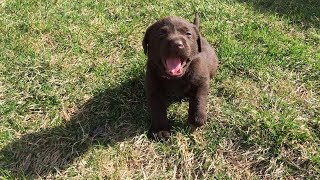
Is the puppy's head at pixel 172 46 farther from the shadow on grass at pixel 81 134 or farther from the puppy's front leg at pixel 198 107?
the shadow on grass at pixel 81 134

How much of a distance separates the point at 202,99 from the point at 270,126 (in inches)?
27.3

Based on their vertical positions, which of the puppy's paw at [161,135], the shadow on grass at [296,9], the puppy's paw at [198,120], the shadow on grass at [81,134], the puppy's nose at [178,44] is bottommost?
the shadow on grass at [81,134]

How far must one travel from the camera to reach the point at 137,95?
4.85m

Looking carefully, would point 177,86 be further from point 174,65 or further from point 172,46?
Result: point 172,46

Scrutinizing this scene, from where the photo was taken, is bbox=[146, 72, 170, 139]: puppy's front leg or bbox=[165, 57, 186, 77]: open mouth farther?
bbox=[146, 72, 170, 139]: puppy's front leg

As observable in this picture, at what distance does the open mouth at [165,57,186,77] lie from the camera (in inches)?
153

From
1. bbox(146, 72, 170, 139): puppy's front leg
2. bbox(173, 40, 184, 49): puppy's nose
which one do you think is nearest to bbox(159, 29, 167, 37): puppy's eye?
bbox(173, 40, 184, 49): puppy's nose

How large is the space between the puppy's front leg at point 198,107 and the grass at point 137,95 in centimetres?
16

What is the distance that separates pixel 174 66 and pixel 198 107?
0.54 meters

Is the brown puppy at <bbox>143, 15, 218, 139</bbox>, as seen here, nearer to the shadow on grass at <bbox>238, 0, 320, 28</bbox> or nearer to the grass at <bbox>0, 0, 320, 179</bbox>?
the grass at <bbox>0, 0, 320, 179</bbox>

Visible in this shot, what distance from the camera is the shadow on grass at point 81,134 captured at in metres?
4.17

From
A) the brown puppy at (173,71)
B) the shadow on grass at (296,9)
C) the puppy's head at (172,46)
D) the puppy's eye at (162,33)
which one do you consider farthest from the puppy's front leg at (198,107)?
the shadow on grass at (296,9)

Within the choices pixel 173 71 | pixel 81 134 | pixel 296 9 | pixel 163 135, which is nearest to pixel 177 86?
pixel 173 71

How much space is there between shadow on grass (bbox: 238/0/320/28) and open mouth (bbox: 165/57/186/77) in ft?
9.31
